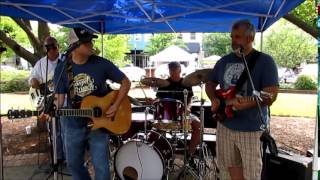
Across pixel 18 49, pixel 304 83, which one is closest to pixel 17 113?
pixel 18 49

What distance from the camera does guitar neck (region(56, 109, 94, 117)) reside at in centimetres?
345

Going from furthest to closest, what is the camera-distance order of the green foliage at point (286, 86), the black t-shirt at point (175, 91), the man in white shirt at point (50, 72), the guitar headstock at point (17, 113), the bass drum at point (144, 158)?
1. the green foliage at point (286, 86)
2. the black t-shirt at point (175, 91)
3. the man in white shirt at point (50, 72)
4. the bass drum at point (144, 158)
5. the guitar headstock at point (17, 113)

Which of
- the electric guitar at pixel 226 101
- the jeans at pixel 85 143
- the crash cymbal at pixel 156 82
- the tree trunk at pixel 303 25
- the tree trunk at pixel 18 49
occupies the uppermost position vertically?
the tree trunk at pixel 303 25

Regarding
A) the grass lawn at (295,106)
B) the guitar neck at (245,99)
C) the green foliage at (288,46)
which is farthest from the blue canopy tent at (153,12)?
the green foliage at (288,46)

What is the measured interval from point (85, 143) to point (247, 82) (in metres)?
1.58

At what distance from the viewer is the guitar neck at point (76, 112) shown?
3.45 m

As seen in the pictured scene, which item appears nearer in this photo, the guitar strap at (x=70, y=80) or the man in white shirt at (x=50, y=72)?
the guitar strap at (x=70, y=80)

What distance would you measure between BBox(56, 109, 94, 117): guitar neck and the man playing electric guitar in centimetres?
108

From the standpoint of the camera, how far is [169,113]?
4.53 meters

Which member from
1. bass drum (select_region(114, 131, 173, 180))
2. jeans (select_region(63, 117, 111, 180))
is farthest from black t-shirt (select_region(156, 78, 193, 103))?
jeans (select_region(63, 117, 111, 180))

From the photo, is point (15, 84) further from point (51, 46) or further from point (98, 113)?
point (98, 113)

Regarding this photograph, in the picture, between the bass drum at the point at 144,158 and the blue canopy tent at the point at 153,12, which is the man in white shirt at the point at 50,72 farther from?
the bass drum at the point at 144,158

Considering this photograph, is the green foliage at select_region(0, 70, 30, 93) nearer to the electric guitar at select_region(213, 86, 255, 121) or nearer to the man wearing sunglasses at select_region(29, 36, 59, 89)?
the man wearing sunglasses at select_region(29, 36, 59, 89)

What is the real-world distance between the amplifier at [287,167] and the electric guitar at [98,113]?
1.61 metres
